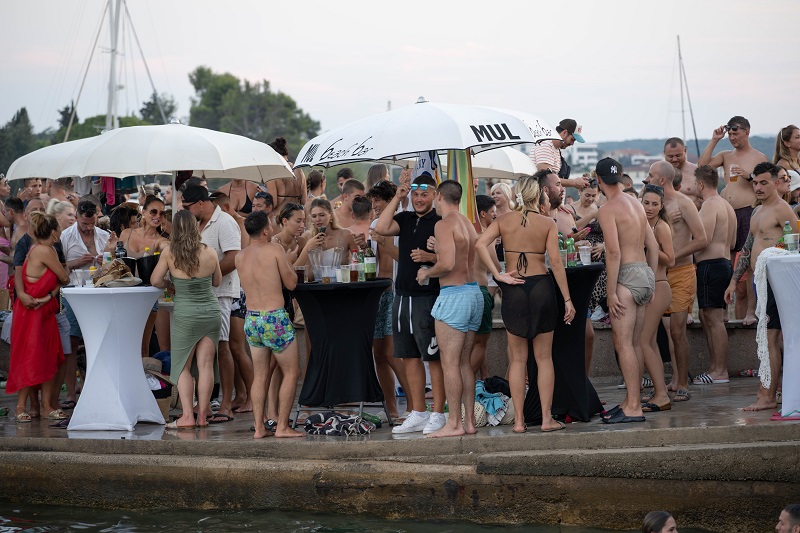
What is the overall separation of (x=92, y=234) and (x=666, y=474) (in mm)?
5911

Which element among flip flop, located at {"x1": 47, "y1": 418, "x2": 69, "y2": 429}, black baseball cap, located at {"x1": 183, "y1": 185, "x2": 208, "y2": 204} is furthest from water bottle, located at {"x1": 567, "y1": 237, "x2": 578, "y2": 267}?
flip flop, located at {"x1": 47, "y1": 418, "x2": 69, "y2": 429}

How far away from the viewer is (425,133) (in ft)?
26.1

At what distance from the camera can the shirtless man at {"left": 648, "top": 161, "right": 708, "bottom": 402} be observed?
9203 millimetres

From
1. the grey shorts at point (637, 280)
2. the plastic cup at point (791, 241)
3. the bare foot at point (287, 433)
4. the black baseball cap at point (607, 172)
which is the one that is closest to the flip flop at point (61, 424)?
the bare foot at point (287, 433)

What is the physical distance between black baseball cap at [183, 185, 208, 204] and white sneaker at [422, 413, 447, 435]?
2795mm

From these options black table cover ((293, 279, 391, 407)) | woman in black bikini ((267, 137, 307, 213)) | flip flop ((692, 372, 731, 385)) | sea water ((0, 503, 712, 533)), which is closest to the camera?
sea water ((0, 503, 712, 533))

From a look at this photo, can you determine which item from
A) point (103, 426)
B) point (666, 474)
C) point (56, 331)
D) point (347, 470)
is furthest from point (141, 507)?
point (666, 474)

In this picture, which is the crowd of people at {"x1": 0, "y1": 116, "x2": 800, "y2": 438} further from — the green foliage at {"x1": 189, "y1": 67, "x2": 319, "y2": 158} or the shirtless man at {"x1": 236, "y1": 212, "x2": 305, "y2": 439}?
the green foliage at {"x1": 189, "y1": 67, "x2": 319, "y2": 158}

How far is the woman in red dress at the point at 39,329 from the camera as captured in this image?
914cm

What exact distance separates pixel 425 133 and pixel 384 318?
1609 mm

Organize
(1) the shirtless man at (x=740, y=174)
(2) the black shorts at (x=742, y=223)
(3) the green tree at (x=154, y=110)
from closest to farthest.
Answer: (1) the shirtless man at (x=740, y=174)
(2) the black shorts at (x=742, y=223)
(3) the green tree at (x=154, y=110)

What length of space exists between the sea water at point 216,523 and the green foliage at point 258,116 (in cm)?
9223

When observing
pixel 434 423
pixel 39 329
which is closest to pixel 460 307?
pixel 434 423

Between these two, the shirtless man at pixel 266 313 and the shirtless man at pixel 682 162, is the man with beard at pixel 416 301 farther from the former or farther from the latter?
the shirtless man at pixel 682 162
